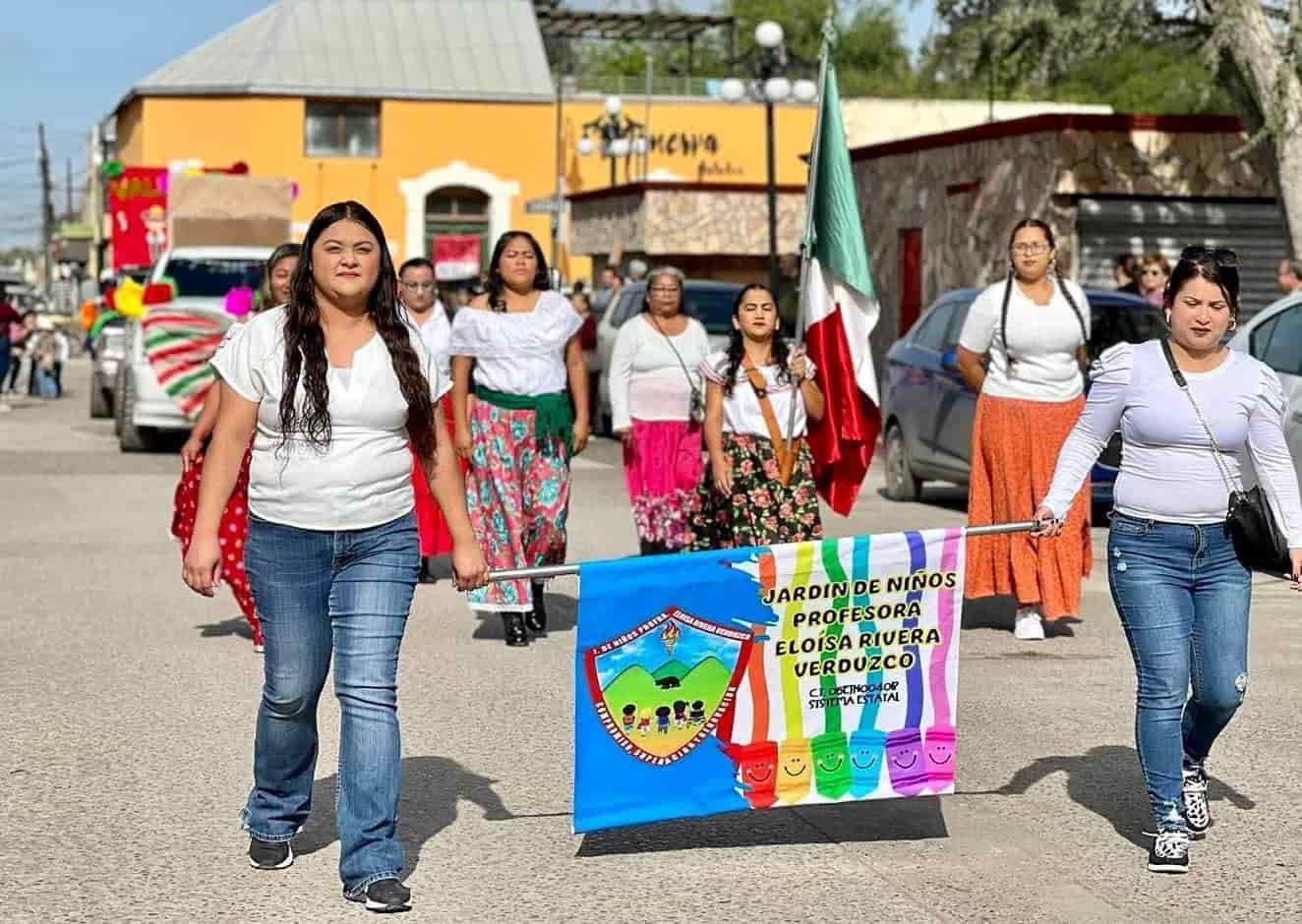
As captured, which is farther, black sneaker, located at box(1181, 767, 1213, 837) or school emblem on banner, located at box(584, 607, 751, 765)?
black sneaker, located at box(1181, 767, 1213, 837)

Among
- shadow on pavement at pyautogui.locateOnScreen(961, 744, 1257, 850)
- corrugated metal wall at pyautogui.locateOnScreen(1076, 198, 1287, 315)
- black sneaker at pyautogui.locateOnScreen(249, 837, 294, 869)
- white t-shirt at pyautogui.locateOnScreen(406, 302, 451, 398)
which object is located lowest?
shadow on pavement at pyautogui.locateOnScreen(961, 744, 1257, 850)

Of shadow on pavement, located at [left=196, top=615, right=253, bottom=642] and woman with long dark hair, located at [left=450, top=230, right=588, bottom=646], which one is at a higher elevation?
woman with long dark hair, located at [left=450, top=230, right=588, bottom=646]

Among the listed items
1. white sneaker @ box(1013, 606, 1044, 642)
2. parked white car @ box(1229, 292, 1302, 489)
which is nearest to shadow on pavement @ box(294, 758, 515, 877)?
white sneaker @ box(1013, 606, 1044, 642)

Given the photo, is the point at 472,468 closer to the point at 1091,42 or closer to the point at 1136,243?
the point at 1091,42

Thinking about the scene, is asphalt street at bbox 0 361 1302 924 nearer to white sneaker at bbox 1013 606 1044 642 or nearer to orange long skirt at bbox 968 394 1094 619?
white sneaker at bbox 1013 606 1044 642

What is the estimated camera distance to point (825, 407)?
9.95 meters

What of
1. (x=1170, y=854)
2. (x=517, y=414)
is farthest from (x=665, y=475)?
(x=1170, y=854)

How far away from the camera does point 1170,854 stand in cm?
632

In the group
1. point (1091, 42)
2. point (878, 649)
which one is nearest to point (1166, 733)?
point (878, 649)

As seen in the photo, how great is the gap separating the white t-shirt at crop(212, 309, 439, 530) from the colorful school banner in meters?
0.58

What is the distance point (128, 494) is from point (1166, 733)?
12933 mm

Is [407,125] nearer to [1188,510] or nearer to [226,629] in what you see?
[226,629]

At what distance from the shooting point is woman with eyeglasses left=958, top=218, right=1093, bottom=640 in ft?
35.5

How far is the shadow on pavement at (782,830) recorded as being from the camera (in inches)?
260
